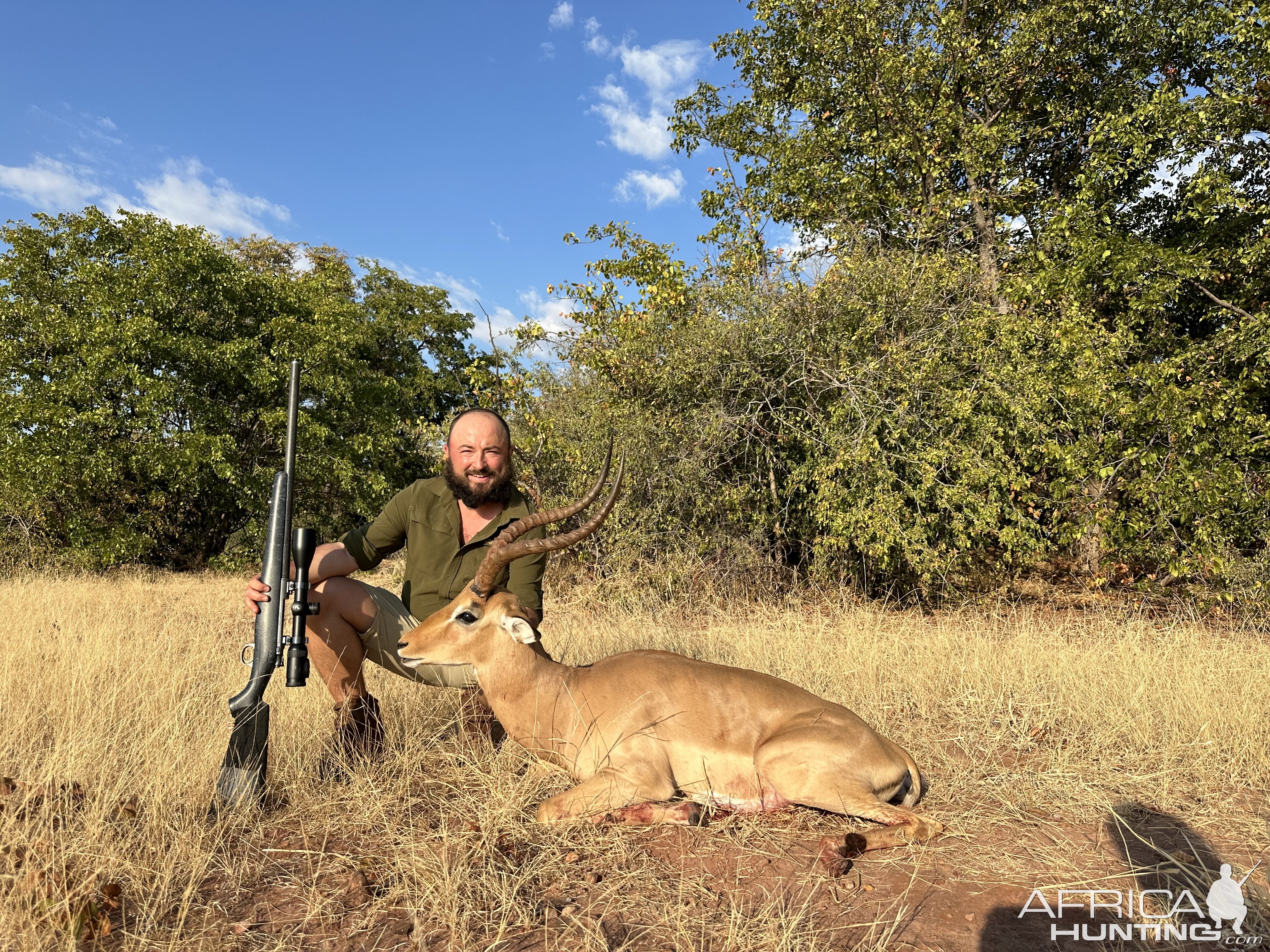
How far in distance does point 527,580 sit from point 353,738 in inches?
50.5

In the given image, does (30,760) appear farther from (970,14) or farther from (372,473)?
(970,14)

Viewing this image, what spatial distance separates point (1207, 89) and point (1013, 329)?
5483 mm

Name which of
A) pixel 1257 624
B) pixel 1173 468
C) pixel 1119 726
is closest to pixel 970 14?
pixel 1173 468

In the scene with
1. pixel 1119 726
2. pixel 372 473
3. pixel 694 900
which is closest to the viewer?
pixel 694 900

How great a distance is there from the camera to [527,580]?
4527 mm

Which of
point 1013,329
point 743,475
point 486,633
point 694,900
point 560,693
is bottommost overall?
point 694,900

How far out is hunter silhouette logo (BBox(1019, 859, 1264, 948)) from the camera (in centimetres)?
268

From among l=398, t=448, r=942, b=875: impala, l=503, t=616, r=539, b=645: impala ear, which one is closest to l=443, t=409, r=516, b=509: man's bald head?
l=398, t=448, r=942, b=875: impala

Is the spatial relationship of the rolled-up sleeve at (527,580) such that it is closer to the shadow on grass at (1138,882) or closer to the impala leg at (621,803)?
the impala leg at (621,803)

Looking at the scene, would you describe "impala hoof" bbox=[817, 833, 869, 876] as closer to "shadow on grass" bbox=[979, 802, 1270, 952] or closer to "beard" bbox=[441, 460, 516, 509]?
"shadow on grass" bbox=[979, 802, 1270, 952]

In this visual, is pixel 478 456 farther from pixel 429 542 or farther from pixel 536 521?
pixel 536 521

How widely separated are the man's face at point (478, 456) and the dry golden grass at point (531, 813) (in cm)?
143

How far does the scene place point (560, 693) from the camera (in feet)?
12.9

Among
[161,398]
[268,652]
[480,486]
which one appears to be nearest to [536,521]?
[480,486]
